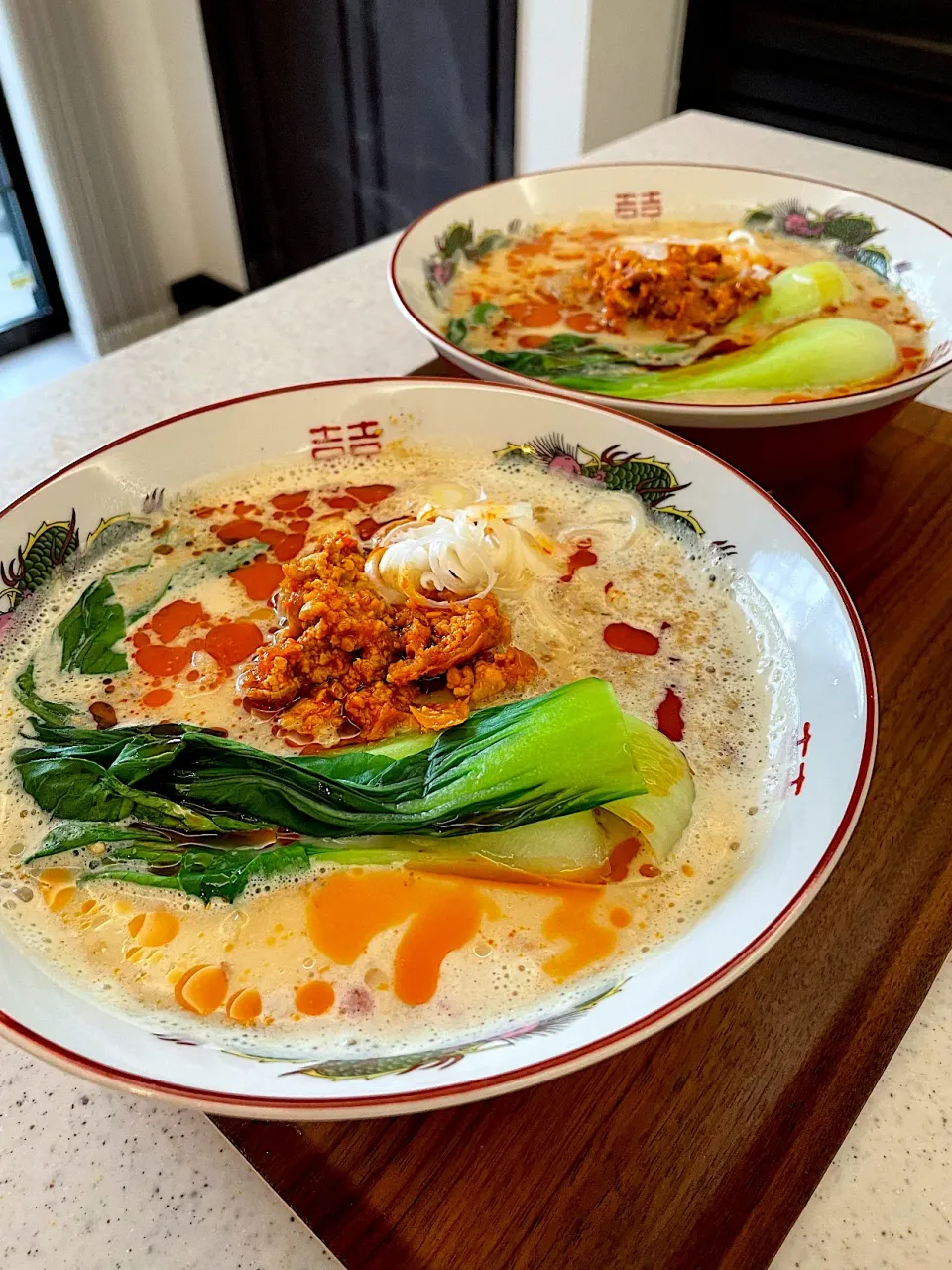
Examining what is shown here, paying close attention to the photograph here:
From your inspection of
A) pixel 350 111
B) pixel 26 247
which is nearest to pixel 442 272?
pixel 350 111

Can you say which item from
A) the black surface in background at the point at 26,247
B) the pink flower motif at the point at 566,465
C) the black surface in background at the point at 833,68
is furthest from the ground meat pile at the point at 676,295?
the black surface in background at the point at 26,247

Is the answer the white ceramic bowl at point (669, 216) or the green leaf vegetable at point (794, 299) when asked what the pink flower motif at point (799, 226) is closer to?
the white ceramic bowl at point (669, 216)

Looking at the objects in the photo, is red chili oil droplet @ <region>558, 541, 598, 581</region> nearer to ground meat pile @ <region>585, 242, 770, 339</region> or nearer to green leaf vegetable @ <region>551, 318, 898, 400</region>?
green leaf vegetable @ <region>551, 318, 898, 400</region>

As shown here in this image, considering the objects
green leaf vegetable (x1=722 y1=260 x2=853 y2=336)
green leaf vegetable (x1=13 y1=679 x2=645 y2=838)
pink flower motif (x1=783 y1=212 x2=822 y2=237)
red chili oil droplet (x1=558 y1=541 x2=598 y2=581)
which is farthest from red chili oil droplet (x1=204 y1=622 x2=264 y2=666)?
pink flower motif (x1=783 y1=212 x2=822 y2=237)

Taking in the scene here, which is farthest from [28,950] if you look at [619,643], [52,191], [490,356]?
[52,191]

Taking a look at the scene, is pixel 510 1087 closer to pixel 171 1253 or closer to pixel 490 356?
pixel 171 1253

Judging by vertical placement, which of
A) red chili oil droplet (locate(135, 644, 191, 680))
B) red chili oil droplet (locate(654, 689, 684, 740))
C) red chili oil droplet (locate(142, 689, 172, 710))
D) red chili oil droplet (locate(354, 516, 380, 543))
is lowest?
red chili oil droplet (locate(354, 516, 380, 543))
